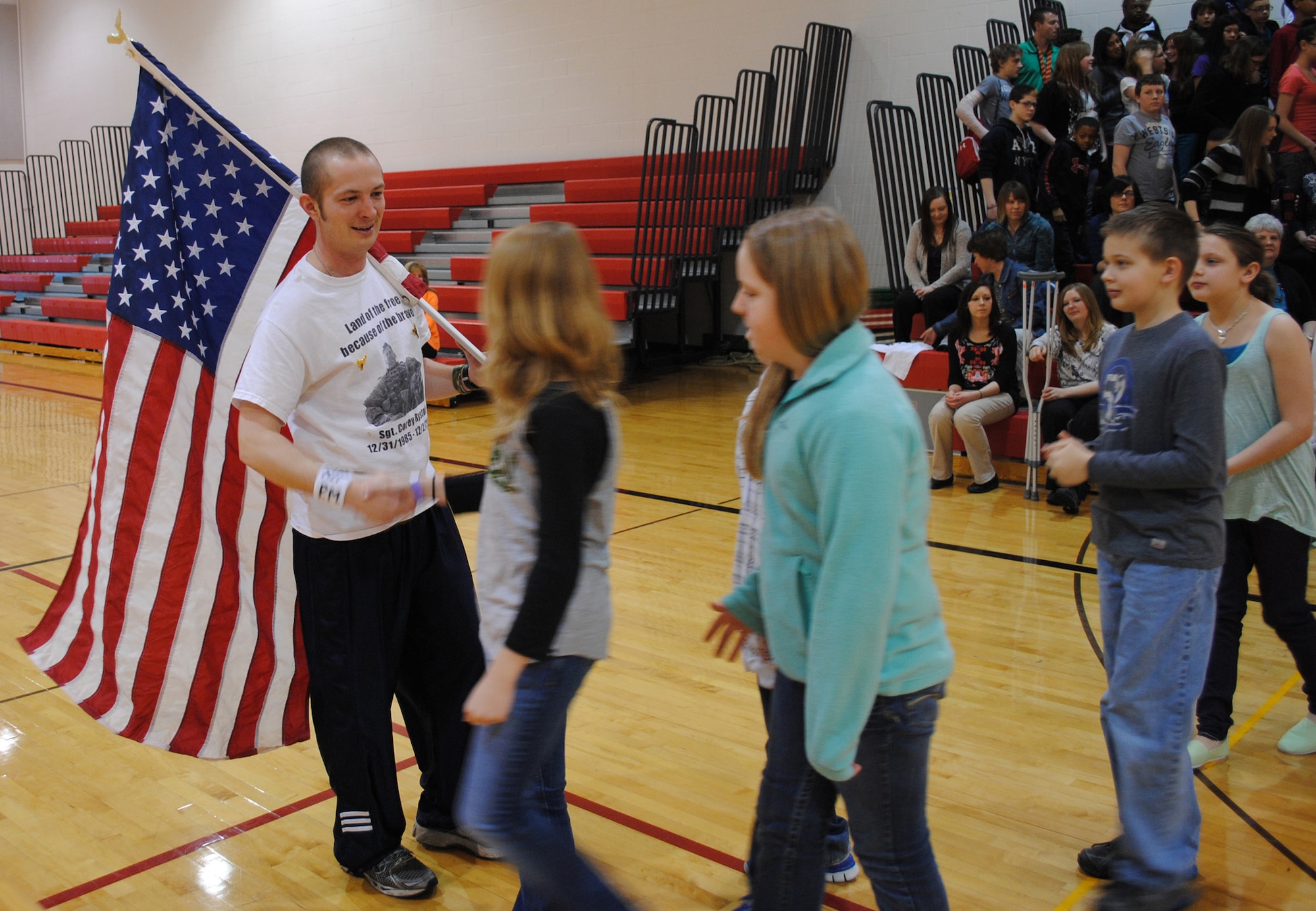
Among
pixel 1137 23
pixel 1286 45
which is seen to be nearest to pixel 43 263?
pixel 1137 23

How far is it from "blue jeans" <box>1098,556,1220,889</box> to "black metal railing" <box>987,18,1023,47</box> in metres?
7.34

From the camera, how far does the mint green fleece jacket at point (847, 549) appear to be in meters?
1.31

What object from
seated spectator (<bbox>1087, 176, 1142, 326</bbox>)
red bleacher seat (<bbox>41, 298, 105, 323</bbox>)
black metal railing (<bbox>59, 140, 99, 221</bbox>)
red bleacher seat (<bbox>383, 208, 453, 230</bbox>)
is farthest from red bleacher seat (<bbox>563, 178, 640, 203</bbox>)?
black metal railing (<bbox>59, 140, 99, 221</bbox>)

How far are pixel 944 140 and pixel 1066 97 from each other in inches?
43.5

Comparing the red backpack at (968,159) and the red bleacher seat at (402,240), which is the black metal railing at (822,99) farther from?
the red bleacher seat at (402,240)

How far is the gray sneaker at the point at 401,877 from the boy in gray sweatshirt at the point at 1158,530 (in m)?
1.31

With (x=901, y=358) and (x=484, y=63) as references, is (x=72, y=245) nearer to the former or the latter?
(x=484, y=63)

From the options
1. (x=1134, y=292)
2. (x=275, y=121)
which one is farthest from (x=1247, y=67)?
(x=275, y=121)

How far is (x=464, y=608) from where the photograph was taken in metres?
2.32

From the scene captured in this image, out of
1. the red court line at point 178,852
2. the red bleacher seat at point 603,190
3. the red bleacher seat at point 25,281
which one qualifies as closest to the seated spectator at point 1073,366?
the red court line at point 178,852

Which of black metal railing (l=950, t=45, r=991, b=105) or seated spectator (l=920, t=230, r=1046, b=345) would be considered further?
black metal railing (l=950, t=45, r=991, b=105)

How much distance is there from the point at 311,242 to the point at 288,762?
4.51 ft

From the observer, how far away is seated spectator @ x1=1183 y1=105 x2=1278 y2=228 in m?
6.09

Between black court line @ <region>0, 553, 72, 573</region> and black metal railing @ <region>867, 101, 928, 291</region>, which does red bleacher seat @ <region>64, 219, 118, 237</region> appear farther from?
black court line @ <region>0, 553, 72, 573</region>
